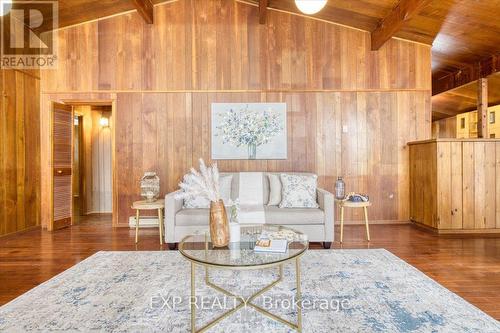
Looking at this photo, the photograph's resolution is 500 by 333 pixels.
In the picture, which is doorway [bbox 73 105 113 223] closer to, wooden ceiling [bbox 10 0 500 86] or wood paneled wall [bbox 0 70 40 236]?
wood paneled wall [bbox 0 70 40 236]

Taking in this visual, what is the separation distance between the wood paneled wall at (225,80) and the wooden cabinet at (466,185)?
0.76m

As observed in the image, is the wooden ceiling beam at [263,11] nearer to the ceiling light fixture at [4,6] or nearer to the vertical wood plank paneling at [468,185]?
the ceiling light fixture at [4,6]

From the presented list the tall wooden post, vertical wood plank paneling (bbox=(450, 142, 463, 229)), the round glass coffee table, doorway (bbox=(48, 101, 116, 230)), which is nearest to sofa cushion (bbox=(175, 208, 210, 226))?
the round glass coffee table

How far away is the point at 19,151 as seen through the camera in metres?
4.41

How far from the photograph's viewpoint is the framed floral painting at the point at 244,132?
4.62 metres

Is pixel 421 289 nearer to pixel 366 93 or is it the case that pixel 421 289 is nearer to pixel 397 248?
pixel 397 248

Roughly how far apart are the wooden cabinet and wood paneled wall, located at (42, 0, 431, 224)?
30.0 inches

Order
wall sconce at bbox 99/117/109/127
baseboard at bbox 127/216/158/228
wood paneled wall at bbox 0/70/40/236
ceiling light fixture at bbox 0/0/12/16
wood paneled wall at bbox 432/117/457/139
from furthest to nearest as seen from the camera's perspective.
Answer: wood paneled wall at bbox 432/117/457/139 < wall sconce at bbox 99/117/109/127 < baseboard at bbox 127/216/158/228 < wood paneled wall at bbox 0/70/40/236 < ceiling light fixture at bbox 0/0/12/16

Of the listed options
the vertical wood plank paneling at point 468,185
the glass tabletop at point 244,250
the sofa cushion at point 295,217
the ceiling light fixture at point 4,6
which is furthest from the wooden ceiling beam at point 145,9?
the vertical wood plank paneling at point 468,185

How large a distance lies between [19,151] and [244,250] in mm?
4344

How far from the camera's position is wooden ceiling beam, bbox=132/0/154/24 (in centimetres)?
405

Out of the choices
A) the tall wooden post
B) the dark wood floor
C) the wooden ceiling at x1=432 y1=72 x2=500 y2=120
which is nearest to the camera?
the dark wood floor

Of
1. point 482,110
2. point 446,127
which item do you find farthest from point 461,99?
point 446,127

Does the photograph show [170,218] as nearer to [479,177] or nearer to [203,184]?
[203,184]
